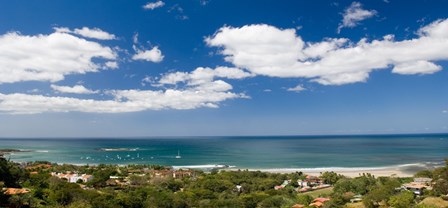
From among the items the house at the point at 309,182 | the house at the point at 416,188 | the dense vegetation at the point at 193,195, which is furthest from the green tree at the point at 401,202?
the house at the point at 309,182

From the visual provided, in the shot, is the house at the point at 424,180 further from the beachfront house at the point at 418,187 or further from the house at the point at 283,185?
the house at the point at 283,185

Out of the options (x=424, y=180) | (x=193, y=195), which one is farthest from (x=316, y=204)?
(x=424, y=180)

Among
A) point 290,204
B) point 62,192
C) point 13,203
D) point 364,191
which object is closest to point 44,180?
point 62,192

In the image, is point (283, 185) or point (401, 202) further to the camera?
point (283, 185)

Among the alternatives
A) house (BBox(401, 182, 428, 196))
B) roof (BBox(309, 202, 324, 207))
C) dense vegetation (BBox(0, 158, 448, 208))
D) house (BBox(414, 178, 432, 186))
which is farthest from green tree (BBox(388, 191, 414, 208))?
house (BBox(414, 178, 432, 186))

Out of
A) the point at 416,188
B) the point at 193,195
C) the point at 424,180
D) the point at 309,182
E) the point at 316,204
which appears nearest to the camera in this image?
the point at 316,204

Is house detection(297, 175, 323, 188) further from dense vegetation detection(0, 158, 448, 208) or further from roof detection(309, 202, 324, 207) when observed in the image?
roof detection(309, 202, 324, 207)

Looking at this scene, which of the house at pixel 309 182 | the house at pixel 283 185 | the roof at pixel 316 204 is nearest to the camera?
the roof at pixel 316 204

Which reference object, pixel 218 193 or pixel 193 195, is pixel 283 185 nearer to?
pixel 218 193

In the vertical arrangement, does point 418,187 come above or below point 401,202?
below

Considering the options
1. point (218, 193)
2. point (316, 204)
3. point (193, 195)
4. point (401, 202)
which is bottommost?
point (218, 193)

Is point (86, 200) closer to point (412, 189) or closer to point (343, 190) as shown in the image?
point (343, 190)
